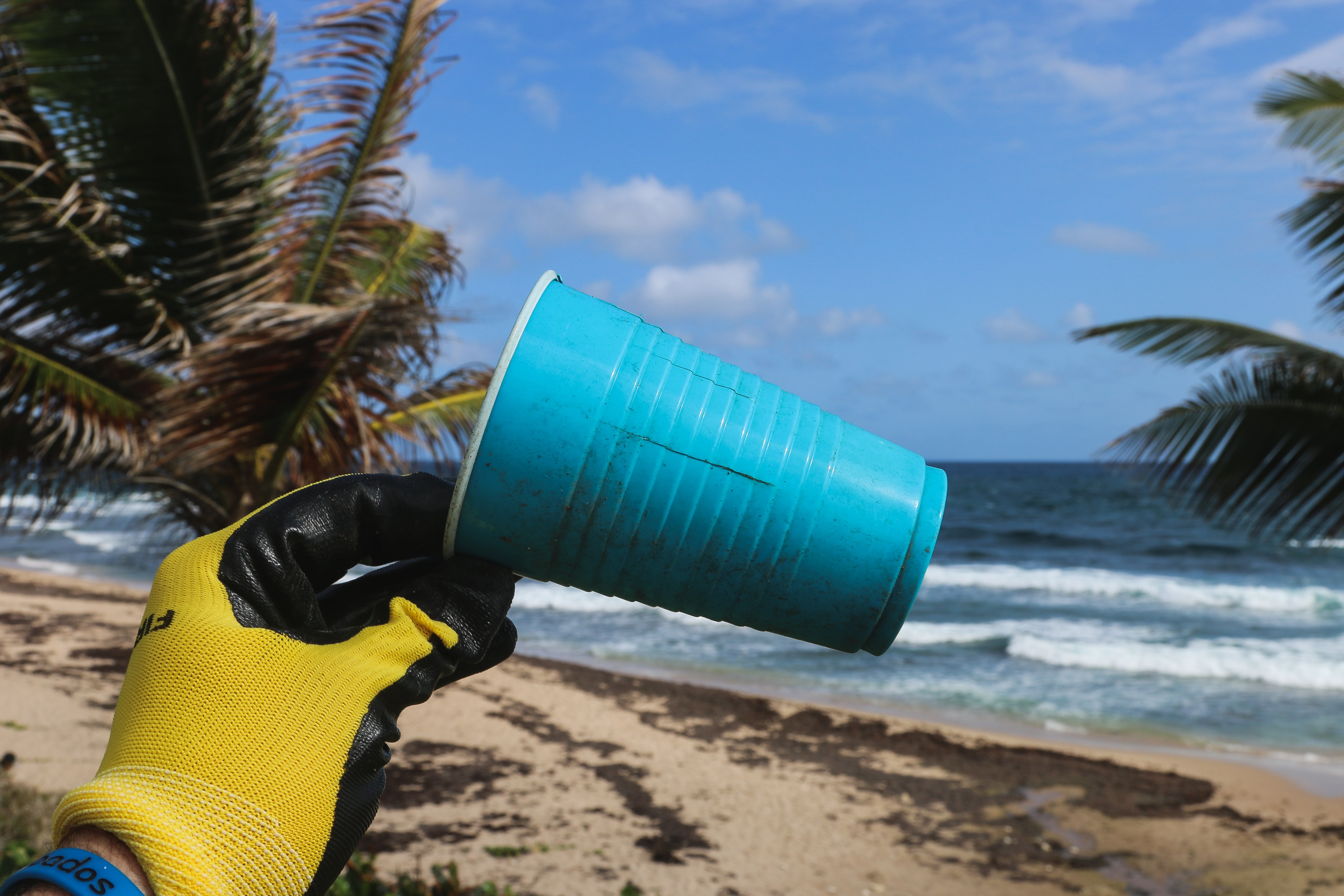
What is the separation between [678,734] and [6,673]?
24.7 feet

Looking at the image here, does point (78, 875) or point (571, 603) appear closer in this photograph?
point (78, 875)

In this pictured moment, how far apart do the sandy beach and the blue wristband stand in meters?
5.25

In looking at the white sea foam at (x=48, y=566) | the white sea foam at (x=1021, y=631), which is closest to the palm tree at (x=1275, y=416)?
the white sea foam at (x=1021, y=631)

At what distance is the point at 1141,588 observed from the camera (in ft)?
83.7

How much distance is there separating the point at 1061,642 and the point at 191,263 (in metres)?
16.1

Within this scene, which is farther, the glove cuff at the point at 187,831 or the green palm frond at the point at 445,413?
→ the green palm frond at the point at 445,413

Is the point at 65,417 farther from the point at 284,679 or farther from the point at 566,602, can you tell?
the point at 566,602

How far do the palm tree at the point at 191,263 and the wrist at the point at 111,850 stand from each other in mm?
3555

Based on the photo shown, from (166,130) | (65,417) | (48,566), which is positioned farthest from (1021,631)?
(48,566)

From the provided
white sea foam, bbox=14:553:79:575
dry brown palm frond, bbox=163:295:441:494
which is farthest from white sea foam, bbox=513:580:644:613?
dry brown palm frond, bbox=163:295:441:494

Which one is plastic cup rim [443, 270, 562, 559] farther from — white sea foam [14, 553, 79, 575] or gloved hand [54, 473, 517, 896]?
white sea foam [14, 553, 79, 575]

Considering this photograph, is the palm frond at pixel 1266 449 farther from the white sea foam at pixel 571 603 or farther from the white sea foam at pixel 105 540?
the white sea foam at pixel 105 540

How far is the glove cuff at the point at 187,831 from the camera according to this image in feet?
4.27

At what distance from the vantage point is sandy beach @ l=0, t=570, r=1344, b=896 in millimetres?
7016
